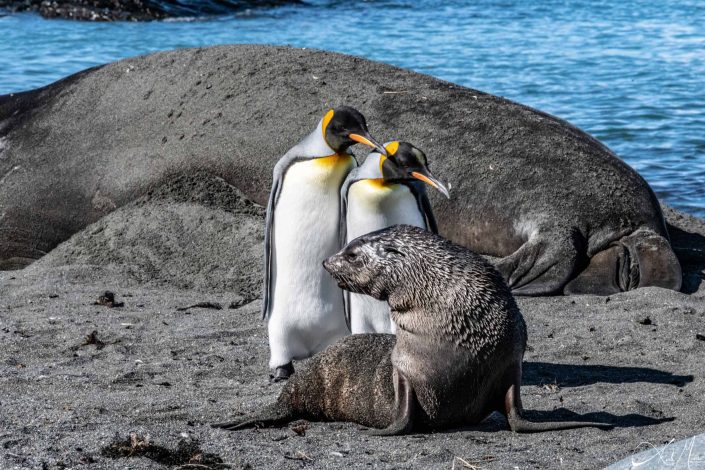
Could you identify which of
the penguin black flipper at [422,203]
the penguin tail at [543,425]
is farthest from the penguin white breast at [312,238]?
the penguin tail at [543,425]

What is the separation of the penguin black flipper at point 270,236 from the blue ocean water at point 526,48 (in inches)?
219

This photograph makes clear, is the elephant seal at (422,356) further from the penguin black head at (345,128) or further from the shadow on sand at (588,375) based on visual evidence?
the penguin black head at (345,128)

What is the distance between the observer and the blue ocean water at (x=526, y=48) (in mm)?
13969

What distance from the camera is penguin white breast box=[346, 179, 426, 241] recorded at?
5.27m

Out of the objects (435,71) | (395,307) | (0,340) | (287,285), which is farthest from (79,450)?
(435,71)

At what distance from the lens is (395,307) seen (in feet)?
14.3

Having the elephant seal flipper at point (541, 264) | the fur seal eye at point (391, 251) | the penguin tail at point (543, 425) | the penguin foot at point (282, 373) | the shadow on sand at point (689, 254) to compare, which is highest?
the fur seal eye at point (391, 251)

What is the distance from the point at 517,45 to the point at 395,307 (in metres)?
17.9

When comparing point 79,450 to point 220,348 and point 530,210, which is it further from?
point 530,210

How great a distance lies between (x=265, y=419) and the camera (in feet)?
14.2

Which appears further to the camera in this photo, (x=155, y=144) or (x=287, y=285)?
(x=155, y=144)

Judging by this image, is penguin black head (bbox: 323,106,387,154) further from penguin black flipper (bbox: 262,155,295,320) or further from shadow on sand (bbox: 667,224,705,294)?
shadow on sand (bbox: 667,224,705,294)

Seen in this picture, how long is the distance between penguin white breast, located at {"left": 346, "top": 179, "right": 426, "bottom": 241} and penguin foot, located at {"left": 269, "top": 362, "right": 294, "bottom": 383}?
2.20 feet

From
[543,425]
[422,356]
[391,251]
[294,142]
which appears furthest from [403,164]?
[294,142]
